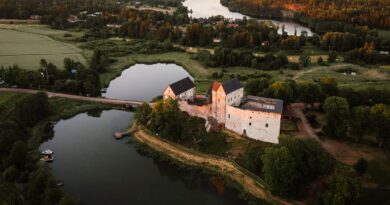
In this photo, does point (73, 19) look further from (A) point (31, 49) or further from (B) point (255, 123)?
(B) point (255, 123)

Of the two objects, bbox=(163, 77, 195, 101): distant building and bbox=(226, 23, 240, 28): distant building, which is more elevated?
bbox=(226, 23, 240, 28): distant building

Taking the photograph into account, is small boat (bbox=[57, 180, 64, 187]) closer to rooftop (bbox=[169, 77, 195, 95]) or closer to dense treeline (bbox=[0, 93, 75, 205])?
dense treeline (bbox=[0, 93, 75, 205])

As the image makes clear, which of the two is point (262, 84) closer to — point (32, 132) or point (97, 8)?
point (32, 132)

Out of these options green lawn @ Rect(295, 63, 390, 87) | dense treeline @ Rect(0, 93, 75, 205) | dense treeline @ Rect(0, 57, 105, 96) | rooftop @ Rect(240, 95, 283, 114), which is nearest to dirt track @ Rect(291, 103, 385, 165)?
rooftop @ Rect(240, 95, 283, 114)

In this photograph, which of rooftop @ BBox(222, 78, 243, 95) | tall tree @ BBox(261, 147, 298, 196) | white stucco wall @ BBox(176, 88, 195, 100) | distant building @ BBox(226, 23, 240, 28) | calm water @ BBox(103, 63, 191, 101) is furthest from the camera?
distant building @ BBox(226, 23, 240, 28)

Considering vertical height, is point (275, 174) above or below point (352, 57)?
below

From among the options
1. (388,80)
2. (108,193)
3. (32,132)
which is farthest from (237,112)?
(388,80)
